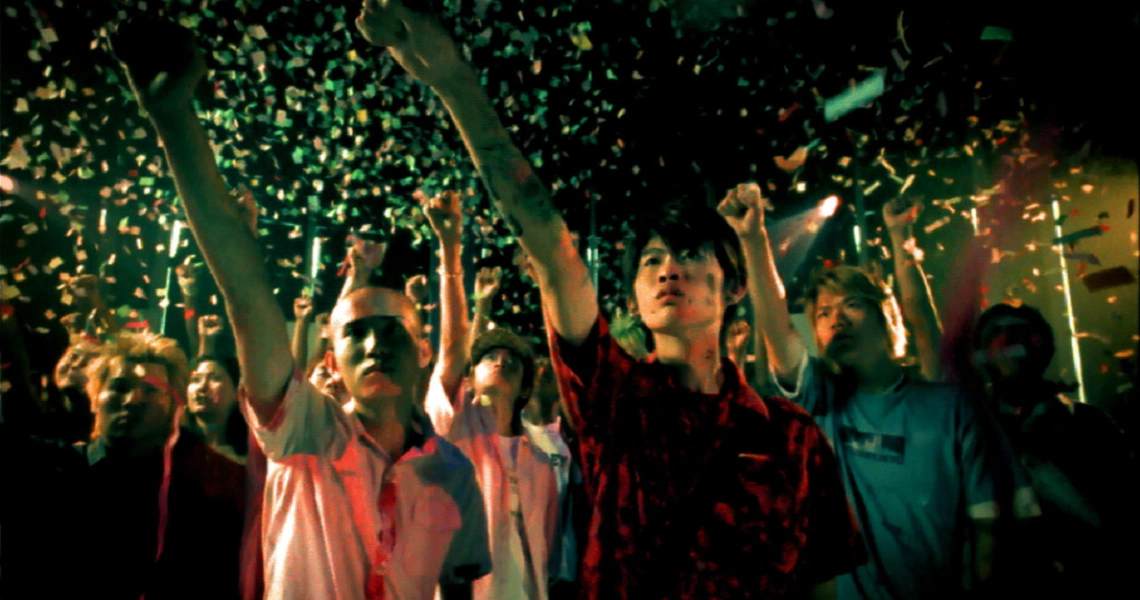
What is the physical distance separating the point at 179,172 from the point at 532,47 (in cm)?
140

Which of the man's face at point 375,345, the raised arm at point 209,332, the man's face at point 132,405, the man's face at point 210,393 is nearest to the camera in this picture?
the man's face at point 375,345

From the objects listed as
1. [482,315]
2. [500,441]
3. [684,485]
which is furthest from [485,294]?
[684,485]

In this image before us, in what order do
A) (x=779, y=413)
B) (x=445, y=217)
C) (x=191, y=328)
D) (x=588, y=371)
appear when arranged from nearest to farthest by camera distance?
(x=588, y=371) → (x=779, y=413) → (x=445, y=217) → (x=191, y=328)

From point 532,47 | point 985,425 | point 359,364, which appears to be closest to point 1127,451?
point 985,425

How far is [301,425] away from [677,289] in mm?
1024

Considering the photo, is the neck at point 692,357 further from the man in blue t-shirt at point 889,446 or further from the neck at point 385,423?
the neck at point 385,423

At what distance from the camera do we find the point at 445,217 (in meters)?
2.09

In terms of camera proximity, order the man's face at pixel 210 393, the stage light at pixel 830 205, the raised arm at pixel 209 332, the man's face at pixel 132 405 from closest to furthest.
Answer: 1. the man's face at pixel 132 405
2. the man's face at pixel 210 393
3. the raised arm at pixel 209 332
4. the stage light at pixel 830 205

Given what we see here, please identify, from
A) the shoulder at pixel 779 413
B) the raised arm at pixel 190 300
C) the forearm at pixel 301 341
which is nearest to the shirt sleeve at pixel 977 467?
the shoulder at pixel 779 413

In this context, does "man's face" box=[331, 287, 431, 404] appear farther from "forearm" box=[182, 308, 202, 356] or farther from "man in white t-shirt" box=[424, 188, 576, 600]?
"forearm" box=[182, 308, 202, 356]

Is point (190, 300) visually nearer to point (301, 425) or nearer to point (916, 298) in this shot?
point (301, 425)

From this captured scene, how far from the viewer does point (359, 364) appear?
176 cm

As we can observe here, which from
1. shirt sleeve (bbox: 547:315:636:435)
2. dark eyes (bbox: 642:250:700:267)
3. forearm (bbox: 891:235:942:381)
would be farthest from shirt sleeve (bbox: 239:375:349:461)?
forearm (bbox: 891:235:942:381)

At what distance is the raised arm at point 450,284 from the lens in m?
2.08
